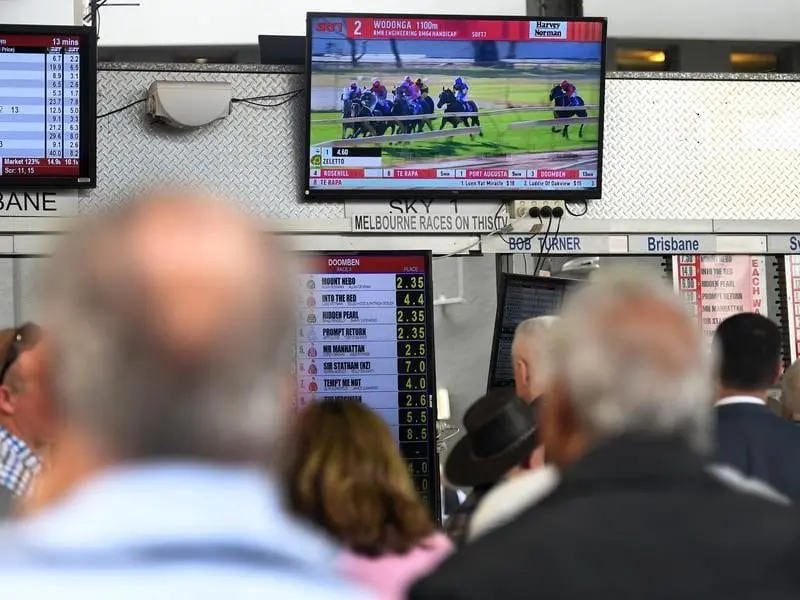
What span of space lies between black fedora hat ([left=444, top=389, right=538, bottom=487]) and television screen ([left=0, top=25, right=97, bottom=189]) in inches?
94.6

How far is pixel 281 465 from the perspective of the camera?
4.14 ft

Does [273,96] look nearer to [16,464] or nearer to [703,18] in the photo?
[16,464]

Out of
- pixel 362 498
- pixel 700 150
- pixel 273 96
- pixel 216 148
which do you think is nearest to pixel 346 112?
pixel 273 96

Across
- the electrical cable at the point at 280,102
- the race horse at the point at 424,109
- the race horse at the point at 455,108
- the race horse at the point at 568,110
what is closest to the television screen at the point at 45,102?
the electrical cable at the point at 280,102

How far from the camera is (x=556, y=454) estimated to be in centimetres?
182

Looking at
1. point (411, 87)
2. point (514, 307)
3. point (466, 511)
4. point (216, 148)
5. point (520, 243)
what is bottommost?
point (466, 511)

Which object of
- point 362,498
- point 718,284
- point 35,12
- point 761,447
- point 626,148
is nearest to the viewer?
point 362,498

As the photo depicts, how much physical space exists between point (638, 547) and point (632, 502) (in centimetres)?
6

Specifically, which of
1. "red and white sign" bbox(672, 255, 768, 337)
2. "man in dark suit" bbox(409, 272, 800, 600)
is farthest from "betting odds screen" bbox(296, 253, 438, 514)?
"man in dark suit" bbox(409, 272, 800, 600)

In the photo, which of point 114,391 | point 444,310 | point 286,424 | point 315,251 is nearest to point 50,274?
point 114,391

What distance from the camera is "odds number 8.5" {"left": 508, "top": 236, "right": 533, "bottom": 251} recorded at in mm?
5750

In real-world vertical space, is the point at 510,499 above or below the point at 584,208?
below

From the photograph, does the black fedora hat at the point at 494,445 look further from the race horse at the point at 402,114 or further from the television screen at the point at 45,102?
the television screen at the point at 45,102

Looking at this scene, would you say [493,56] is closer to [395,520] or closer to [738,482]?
[395,520]
